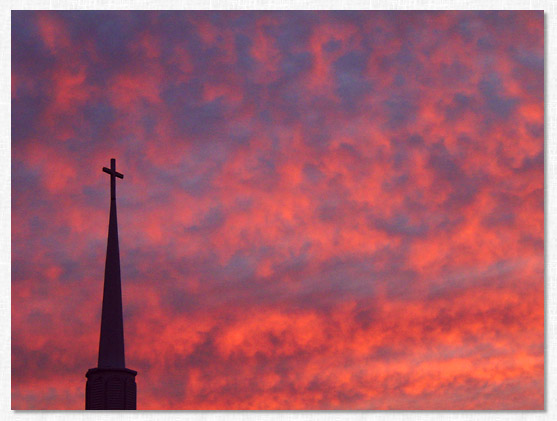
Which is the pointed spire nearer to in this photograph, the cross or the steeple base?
the cross

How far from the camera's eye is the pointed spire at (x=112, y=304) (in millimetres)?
15516

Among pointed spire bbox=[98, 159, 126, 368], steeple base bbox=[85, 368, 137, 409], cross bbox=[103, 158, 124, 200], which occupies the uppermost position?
cross bbox=[103, 158, 124, 200]

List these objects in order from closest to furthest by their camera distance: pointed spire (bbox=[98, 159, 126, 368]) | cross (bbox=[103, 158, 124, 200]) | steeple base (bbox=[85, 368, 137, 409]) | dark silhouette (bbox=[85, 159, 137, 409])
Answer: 1. cross (bbox=[103, 158, 124, 200])
2. pointed spire (bbox=[98, 159, 126, 368])
3. dark silhouette (bbox=[85, 159, 137, 409])
4. steeple base (bbox=[85, 368, 137, 409])

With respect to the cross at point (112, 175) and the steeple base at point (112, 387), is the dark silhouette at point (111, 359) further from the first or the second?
the cross at point (112, 175)

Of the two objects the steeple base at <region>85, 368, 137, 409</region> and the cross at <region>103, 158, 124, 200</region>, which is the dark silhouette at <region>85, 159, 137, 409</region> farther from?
the cross at <region>103, 158, 124, 200</region>

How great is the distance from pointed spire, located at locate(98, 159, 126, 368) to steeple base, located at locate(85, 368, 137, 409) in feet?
0.82

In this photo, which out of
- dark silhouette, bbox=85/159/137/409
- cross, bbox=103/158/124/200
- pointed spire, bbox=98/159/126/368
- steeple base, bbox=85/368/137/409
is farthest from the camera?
steeple base, bbox=85/368/137/409

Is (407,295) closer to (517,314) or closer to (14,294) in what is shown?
(517,314)

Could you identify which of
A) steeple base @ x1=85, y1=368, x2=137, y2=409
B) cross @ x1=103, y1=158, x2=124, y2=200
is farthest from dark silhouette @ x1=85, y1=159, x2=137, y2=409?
cross @ x1=103, y1=158, x2=124, y2=200

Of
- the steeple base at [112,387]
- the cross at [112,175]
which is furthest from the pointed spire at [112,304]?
the steeple base at [112,387]

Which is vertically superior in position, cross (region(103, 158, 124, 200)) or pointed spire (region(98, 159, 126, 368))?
cross (region(103, 158, 124, 200))

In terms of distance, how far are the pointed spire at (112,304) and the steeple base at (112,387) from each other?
0.25 metres

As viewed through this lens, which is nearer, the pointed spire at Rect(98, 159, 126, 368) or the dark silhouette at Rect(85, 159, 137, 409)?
the pointed spire at Rect(98, 159, 126, 368)

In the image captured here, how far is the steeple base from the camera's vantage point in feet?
62.7
